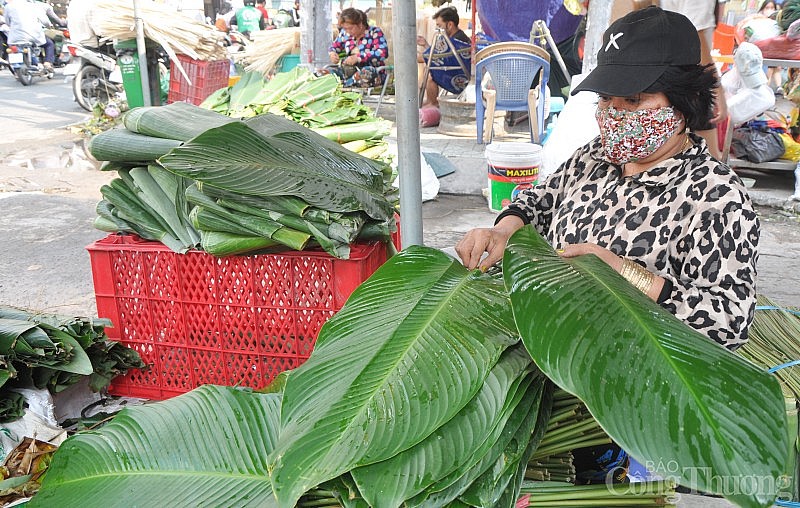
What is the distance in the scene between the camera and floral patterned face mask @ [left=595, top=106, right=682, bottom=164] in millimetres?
1687

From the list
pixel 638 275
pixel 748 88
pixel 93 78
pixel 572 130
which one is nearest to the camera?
pixel 638 275

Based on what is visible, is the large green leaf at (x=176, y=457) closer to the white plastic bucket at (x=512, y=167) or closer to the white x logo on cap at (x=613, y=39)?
the white x logo on cap at (x=613, y=39)

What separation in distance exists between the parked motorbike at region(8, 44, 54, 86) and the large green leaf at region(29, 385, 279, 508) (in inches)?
562

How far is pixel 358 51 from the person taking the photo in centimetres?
841

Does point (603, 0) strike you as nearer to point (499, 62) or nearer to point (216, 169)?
point (499, 62)

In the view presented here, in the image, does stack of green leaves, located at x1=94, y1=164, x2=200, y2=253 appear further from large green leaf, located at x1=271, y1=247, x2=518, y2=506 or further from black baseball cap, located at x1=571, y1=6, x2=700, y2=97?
black baseball cap, located at x1=571, y1=6, x2=700, y2=97

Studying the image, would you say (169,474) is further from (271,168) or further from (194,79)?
Answer: (194,79)

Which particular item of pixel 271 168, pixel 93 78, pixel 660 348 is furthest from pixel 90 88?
pixel 660 348

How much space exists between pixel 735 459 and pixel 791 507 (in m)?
0.70

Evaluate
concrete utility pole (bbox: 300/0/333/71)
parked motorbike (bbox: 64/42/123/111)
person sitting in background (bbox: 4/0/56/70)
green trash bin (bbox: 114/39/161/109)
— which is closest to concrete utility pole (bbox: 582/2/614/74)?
concrete utility pole (bbox: 300/0/333/71)

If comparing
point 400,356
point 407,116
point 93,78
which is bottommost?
point 400,356

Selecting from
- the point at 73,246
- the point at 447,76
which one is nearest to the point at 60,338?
the point at 73,246

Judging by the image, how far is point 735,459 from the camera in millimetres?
925

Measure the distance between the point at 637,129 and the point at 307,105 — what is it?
2.28 meters
